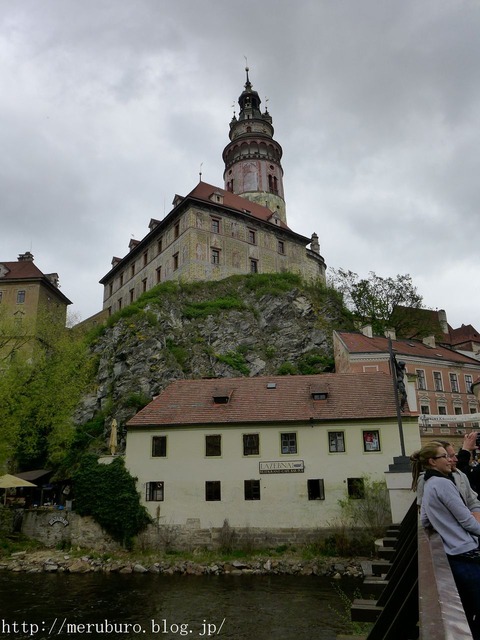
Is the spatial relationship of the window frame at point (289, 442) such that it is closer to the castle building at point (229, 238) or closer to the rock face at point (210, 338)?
the rock face at point (210, 338)

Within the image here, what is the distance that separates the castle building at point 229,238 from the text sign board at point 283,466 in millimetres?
27557

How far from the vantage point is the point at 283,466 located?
81.9ft

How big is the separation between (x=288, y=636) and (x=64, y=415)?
2347 cm

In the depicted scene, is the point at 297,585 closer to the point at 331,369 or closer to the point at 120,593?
the point at 120,593

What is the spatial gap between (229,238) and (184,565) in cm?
3657

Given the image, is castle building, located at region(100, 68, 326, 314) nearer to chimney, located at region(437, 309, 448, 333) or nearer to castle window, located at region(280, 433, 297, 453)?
chimney, located at region(437, 309, 448, 333)

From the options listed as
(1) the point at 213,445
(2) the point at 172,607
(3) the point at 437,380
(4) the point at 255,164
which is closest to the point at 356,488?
(1) the point at 213,445

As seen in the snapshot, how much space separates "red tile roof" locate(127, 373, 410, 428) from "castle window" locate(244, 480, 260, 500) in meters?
3.14

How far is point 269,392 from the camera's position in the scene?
92.1ft

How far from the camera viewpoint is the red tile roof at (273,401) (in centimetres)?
2581

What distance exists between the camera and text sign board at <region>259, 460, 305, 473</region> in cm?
2488

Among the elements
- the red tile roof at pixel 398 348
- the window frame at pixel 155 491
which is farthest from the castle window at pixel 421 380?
the window frame at pixel 155 491

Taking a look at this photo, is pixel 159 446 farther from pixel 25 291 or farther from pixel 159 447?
pixel 25 291

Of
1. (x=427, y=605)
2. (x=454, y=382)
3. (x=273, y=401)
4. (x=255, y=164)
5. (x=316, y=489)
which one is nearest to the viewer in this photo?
(x=427, y=605)
